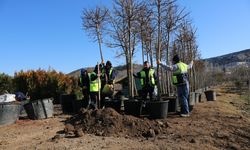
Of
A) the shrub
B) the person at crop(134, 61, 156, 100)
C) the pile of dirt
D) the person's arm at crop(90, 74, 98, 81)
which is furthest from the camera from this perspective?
the shrub

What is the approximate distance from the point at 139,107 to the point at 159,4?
3578mm

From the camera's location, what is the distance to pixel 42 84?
1695 centimetres

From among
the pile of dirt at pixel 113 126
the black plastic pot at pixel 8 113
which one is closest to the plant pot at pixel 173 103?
the pile of dirt at pixel 113 126

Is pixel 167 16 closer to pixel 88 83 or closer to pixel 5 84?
pixel 88 83

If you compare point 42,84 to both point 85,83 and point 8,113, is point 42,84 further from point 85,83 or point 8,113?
point 8,113

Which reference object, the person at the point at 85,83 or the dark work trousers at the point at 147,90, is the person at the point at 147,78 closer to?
the dark work trousers at the point at 147,90

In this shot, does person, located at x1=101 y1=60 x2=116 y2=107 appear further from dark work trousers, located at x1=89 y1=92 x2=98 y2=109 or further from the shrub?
the shrub

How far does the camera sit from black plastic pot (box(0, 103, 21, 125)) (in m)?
8.66

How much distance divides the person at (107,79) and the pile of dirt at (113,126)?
3.19 metres

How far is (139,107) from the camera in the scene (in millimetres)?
8820

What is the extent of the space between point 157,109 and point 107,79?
2917 mm

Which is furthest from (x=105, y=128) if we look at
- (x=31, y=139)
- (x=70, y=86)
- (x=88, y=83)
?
(x=70, y=86)

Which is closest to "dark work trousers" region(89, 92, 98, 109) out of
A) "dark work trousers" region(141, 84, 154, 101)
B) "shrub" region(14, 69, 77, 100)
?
"dark work trousers" region(141, 84, 154, 101)

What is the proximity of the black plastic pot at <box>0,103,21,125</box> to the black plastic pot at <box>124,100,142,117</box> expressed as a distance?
3.09m
